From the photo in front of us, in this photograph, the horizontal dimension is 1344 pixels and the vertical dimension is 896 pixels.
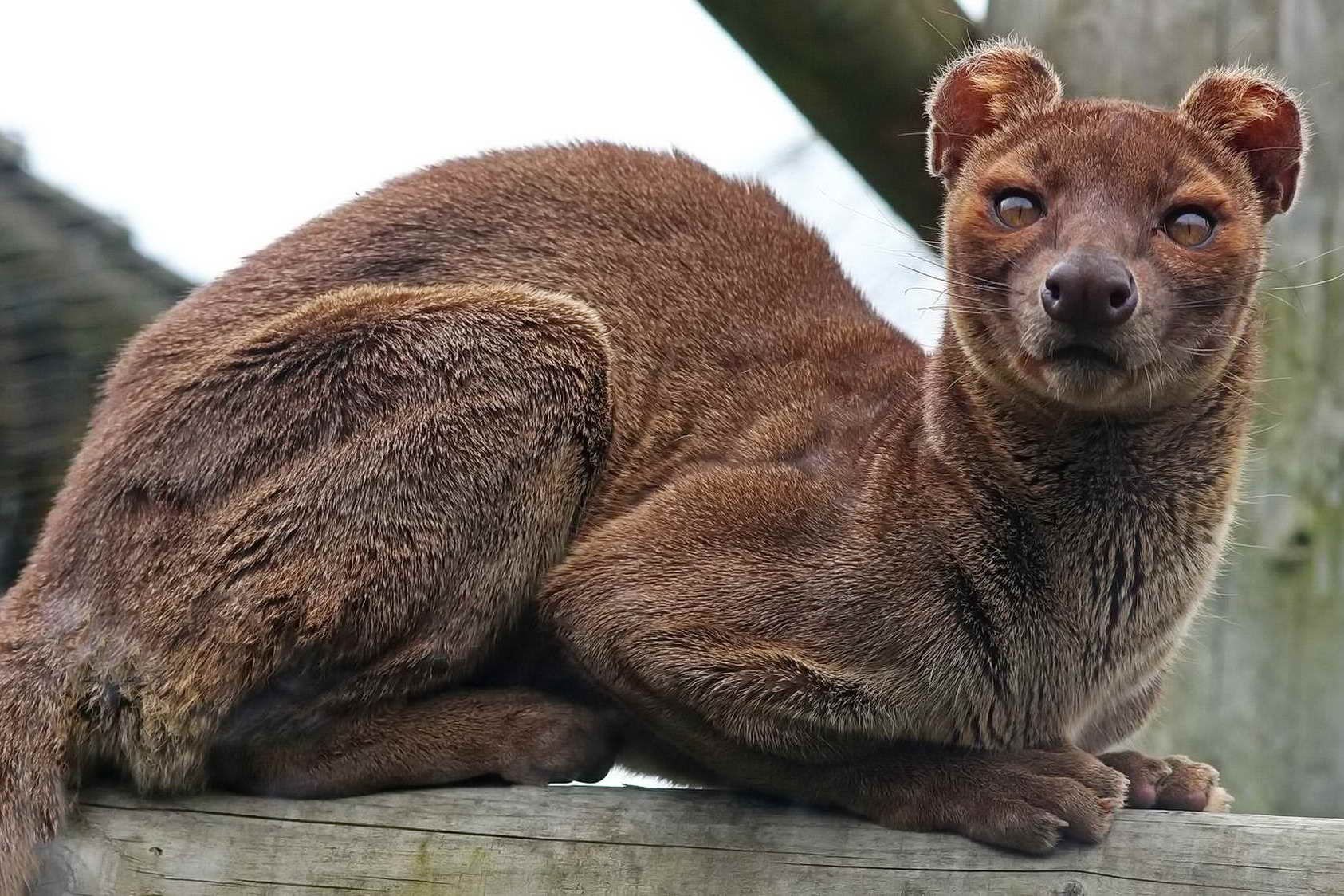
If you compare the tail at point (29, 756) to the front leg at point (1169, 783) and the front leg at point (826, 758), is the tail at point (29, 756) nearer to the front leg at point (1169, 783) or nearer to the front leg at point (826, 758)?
the front leg at point (826, 758)

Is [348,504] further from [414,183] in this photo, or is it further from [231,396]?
[414,183]

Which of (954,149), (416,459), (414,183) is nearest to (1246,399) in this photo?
(954,149)

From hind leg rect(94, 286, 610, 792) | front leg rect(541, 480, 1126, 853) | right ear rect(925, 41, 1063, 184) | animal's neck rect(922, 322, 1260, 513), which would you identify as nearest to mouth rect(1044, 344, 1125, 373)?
animal's neck rect(922, 322, 1260, 513)

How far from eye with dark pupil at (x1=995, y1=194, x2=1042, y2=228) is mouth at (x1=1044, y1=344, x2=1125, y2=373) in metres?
0.37

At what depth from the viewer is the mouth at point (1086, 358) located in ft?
10.4

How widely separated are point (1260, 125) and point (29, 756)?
10.4 ft

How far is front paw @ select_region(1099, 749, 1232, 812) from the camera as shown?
3.67 metres

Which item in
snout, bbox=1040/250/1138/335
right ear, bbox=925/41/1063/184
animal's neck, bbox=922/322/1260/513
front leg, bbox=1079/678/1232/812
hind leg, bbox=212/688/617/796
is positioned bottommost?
front leg, bbox=1079/678/1232/812

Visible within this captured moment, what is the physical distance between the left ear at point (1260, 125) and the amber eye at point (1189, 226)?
37 centimetres

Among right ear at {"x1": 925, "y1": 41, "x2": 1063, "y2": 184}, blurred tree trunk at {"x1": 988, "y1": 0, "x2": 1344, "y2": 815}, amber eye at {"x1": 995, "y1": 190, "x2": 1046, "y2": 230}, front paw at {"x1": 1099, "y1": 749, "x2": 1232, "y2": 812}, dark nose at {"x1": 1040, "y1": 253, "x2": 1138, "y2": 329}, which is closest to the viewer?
dark nose at {"x1": 1040, "y1": 253, "x2": 1138, "y2": 329}

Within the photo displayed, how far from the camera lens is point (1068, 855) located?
315 cm

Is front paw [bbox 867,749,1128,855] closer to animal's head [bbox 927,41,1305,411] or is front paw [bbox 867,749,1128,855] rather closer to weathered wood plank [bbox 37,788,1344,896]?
weathered wood plank [bbox 37,788,1344,896]

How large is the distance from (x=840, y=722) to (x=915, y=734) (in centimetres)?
20

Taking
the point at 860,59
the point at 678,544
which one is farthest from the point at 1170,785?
the point at 860,59
